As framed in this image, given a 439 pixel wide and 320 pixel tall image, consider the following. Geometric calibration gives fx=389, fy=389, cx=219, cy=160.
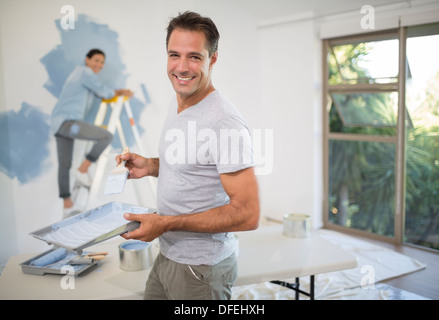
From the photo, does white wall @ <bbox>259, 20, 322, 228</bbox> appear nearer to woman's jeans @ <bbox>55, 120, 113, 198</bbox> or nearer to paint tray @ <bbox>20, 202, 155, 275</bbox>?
woman's jeans @ <bbox>55, 120, 113, 198</bbox>

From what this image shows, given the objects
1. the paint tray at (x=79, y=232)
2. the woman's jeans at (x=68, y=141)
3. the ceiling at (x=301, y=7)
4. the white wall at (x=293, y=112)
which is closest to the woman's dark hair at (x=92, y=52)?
the woman's jeans at (x=68, y=141)

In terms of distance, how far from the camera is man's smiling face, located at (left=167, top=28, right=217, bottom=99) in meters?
1.26

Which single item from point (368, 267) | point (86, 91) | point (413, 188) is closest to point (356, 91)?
point (413, 188)

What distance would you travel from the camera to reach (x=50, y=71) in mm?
2809

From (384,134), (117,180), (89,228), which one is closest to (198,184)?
(117,180)

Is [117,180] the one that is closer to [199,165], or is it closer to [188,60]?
[199,165]

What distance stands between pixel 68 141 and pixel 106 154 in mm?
302

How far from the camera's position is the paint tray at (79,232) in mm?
1201

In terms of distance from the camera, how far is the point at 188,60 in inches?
50.3

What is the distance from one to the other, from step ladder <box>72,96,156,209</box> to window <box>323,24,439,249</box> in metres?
1.98

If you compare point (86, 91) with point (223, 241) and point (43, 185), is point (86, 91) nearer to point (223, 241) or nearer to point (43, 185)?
point (43, 185)

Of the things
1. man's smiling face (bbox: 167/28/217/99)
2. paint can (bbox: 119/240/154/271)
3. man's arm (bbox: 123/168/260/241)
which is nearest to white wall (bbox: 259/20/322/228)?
paint can (bbox: 119/240/154/271)

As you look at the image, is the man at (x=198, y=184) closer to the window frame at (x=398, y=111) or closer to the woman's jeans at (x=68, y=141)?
the woman's jeans at (x=68, y=141)

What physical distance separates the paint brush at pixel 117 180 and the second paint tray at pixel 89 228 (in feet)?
0.35
